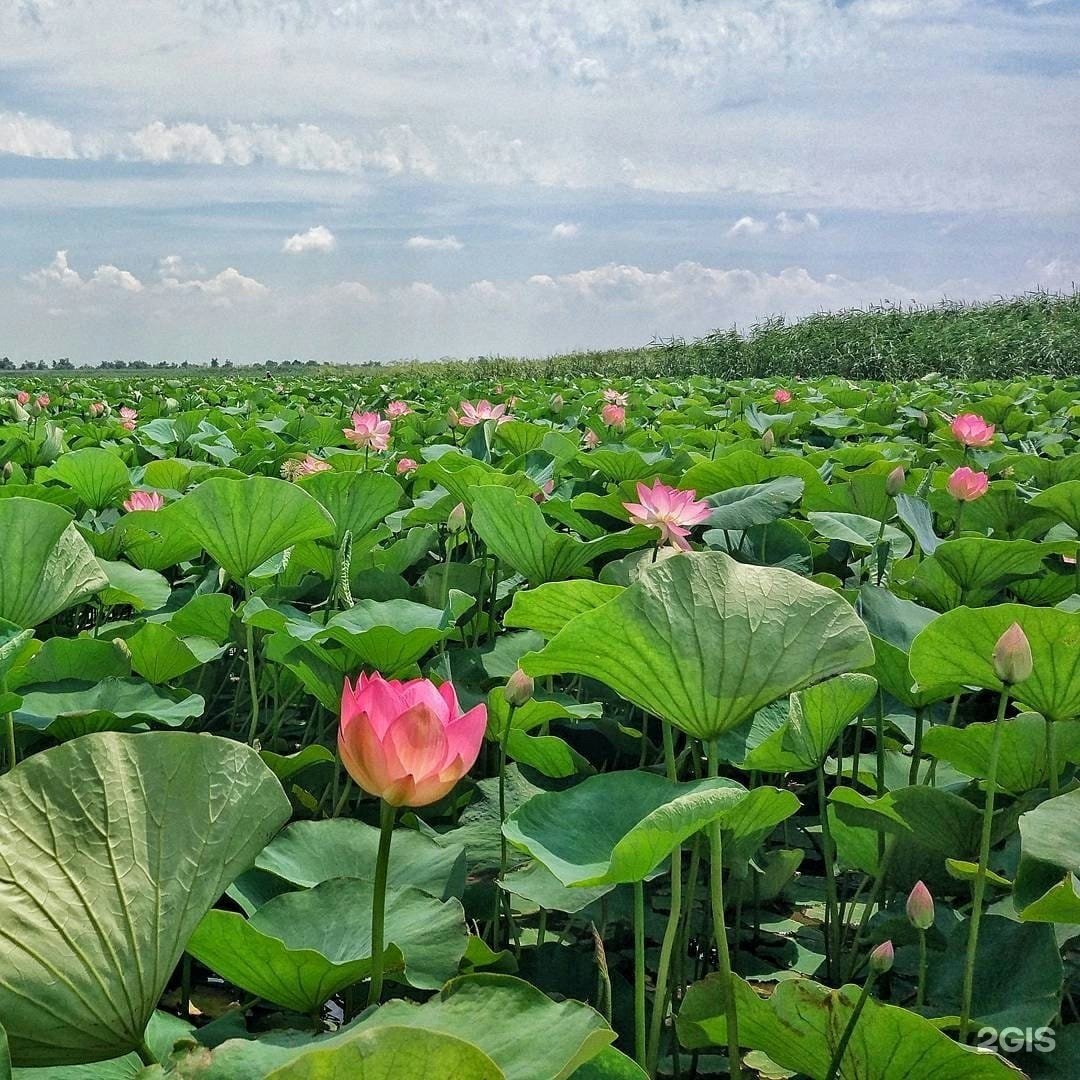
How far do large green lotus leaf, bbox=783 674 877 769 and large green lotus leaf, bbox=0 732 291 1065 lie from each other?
52cm

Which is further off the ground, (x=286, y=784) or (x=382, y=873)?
(x=382, y=873)

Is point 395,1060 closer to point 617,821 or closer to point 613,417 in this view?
point 617,821

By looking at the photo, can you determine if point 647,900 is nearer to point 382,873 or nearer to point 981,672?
point 981,672

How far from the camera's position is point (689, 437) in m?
3.10

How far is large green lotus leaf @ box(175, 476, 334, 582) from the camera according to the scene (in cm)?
141

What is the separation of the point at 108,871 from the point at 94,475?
168 cm

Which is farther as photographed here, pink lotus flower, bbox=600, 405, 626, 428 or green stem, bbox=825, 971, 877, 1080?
pink lotus flower, bbox=600, 405, 626, 428

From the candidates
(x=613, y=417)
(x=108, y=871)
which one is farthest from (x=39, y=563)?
(x=613, y=417)

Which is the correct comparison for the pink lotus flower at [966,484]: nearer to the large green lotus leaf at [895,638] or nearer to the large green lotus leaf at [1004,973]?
the large green lotus leaf at [895,638]

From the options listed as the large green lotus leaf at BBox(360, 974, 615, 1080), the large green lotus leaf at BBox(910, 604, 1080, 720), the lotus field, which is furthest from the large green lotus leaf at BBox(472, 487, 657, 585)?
the large green lotus leaf at BBox(360, 974, 615, 1080)

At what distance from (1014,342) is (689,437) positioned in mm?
10668

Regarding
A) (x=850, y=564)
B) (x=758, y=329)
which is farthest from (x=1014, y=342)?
(x=850, y=564)

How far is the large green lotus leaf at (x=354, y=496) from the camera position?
1.65m

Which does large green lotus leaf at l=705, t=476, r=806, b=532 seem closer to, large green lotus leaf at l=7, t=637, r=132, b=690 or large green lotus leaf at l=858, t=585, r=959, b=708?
large green lotus leaf at l=858, t=585, r=959, b=708
